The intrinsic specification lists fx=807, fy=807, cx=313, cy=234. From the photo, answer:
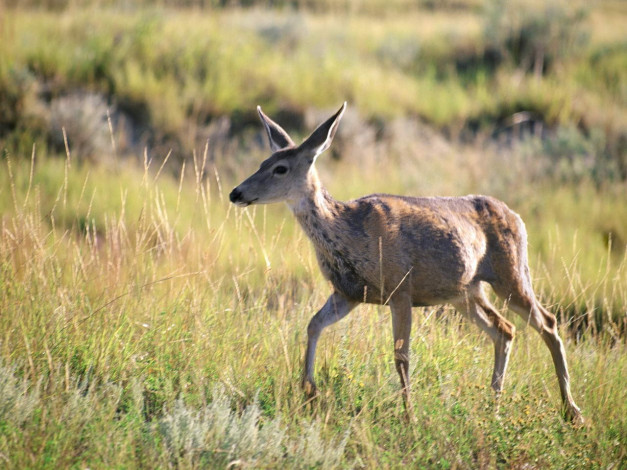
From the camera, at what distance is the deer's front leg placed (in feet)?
17.7

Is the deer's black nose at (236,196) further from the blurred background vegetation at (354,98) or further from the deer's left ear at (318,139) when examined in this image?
the blurred background vegetation at (354,98)

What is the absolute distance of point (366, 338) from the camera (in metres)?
6.08

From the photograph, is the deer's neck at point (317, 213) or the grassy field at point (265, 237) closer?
the grassy field at point (265, 237)

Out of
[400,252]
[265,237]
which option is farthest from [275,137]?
[265,237]

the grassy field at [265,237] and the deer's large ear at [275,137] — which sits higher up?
the deer's large ear at [275,137]

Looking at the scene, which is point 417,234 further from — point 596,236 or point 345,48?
point 345,48

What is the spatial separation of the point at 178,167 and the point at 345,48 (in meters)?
7.45

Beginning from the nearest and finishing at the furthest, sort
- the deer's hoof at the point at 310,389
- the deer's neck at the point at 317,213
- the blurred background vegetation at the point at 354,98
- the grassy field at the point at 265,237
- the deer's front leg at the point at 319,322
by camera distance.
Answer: the grassy field at the point at 265,237, the deer's hoof at the point at 310,389, the deer's front leg at the point at 319,322, the deer's neck at the point at 317,213, the blurred background vegetation at the point at 354,98

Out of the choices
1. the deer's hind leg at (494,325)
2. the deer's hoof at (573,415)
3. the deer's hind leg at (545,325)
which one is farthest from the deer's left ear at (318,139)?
the deer's hoof at (573,415)

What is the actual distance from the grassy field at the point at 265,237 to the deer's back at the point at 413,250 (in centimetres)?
45

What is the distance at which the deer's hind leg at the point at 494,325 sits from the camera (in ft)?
19.5

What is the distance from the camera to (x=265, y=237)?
28.3 ft

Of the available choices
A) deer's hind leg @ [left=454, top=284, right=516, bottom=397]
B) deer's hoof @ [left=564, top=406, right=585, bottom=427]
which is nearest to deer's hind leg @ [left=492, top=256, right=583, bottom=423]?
deer's hind leg @ [left=454, top=284, right=516, bottom=397]

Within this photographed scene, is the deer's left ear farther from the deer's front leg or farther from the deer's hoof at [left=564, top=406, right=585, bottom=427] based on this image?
the deer's hoof at [left=564, top=406, right=585, bottom=427]
